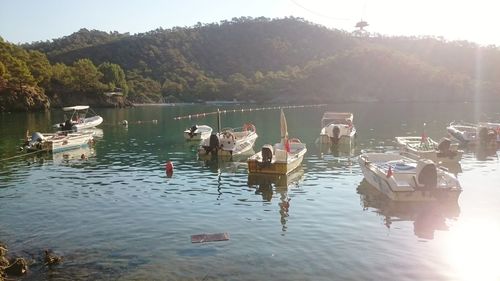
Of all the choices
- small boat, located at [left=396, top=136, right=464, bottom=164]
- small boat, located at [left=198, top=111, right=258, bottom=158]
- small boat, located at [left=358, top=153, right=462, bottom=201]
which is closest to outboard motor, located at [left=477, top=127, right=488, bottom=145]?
small boat, located at [left=396, top=136, right=464, bottom=164]

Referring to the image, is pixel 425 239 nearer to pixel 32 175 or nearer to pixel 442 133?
pixel 32 175

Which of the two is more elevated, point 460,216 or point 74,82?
point 74,82

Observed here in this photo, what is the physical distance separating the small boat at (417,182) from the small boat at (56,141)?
102ft

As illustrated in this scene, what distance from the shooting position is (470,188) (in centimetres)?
2884

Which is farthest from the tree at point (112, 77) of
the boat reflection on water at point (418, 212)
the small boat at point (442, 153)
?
the boat reflection on water at point (418, 212)

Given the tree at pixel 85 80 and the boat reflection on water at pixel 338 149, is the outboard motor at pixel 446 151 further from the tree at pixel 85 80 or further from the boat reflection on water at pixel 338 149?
the tree at pixel 85 80

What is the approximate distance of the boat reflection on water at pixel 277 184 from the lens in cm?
2534

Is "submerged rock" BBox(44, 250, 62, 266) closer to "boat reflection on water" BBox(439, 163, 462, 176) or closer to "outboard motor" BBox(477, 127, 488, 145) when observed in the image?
"boat reflection on water" BBox(439, 163, 462, 176)

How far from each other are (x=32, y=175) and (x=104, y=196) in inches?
380

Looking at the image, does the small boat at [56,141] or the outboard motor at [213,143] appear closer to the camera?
the outboard motor at [213,143]

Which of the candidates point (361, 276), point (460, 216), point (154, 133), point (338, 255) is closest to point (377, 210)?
point (460, 216)

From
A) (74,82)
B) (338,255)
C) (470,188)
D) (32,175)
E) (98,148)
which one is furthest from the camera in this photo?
(74,82)

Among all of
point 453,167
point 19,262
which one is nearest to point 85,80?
point 453,167

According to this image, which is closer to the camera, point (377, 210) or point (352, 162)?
point (377, 210)
